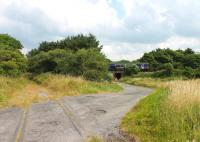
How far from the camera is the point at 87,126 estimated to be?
39.0 ft

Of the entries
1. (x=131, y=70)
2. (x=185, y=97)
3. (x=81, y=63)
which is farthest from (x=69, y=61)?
(x=131, y=70)

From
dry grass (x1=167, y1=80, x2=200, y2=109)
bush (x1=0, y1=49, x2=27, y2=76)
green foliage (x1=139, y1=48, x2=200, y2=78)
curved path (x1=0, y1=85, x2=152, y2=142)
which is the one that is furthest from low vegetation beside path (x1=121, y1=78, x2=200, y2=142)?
green foliage (x1=139, y1=48, x2=200, y2=78)

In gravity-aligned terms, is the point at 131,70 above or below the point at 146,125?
above

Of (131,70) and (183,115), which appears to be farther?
(131,70)

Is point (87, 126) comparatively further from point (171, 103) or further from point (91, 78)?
point (91, 78)

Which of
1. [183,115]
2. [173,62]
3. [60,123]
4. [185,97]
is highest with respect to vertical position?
[173,62]

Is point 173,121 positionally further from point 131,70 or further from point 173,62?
point 173,62

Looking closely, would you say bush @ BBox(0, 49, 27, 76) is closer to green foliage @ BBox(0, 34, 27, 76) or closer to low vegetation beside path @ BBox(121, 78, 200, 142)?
green foliage @ BBox(0, 34, 27, 76)

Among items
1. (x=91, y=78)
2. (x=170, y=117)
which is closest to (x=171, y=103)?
(x=170, y=117)

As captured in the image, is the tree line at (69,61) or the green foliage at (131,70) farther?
the green foliage at (131,70)

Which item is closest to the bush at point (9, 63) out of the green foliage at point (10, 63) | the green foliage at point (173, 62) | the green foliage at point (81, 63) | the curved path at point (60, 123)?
the green foliage at point (10, 63)

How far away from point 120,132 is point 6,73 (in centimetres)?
2510

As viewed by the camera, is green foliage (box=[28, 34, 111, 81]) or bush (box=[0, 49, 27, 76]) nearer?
bush (box=[0, 49, 27, 76])

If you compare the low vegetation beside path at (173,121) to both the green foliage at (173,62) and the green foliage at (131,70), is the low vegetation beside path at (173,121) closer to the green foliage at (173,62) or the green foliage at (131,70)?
the green foliage at (173,62)
